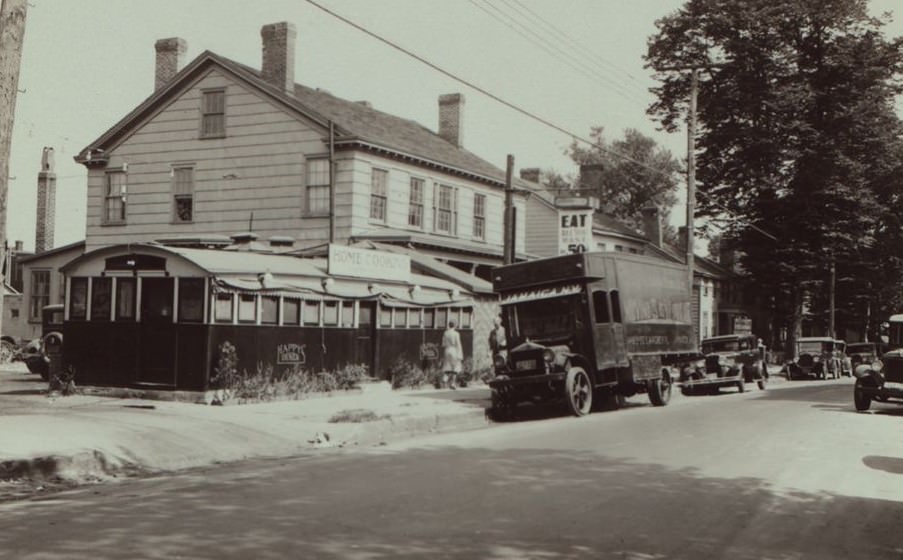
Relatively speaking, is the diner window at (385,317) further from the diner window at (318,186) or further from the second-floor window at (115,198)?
the second-floor window at (115,198)

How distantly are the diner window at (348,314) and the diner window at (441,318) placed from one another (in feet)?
13.5

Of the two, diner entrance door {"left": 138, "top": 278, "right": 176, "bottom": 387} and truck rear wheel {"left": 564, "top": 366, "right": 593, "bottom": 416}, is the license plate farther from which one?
diner entrance door {"left": 138, "top": 278, "right": 176, "bottom": 387}

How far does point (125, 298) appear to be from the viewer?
64.2 feet

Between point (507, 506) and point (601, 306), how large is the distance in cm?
1157

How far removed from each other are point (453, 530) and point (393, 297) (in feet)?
56.5

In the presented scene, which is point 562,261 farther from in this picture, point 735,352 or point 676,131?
point 676,131

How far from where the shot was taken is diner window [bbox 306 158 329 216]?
30344 millimetres

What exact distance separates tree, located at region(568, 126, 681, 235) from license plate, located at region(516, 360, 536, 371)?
59.5m

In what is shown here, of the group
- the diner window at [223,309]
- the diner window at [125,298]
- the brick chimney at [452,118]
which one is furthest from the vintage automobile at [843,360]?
the diner window at [125,298]

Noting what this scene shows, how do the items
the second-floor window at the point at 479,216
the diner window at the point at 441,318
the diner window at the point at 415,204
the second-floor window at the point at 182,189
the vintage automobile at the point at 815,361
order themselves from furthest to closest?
the vintage automobile at the point at 815,361
the second-floor window at the point at 479,216
the second-floor window at the point at 182,189
the diner window at the point at 415,204
the diner window at the point at 441,318

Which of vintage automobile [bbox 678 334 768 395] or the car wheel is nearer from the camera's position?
the car wheel

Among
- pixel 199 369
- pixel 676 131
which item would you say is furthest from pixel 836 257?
pixel 199 369

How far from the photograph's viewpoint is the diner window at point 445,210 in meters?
33.8

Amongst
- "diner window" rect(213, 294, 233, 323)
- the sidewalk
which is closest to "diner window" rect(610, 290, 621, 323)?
the sidewalk
